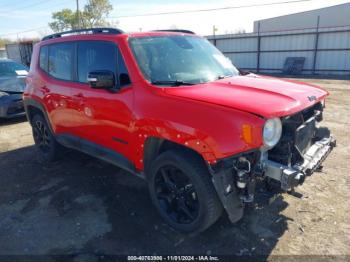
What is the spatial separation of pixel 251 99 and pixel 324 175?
7.69ft

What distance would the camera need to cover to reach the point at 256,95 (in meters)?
2.97

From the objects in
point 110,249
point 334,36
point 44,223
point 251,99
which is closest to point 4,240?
point 44,223

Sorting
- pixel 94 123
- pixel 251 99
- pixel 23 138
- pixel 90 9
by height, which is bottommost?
pixel 23 138

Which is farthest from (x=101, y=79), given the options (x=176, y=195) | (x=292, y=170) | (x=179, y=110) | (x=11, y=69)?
(x=11, y=69)

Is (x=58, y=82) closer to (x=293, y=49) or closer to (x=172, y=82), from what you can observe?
(x=172, y=82)

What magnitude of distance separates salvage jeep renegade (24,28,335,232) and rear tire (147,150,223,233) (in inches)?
0.4

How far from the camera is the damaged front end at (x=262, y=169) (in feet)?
8.84

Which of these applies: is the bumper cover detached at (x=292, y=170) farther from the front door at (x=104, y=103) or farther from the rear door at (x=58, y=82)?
the rear door at (x=58, y=82)

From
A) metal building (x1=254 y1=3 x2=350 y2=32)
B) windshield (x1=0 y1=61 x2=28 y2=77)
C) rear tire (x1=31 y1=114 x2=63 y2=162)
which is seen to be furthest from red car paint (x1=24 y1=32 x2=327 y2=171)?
metal building (x1=254 y1=3 x2=350 y2=32)

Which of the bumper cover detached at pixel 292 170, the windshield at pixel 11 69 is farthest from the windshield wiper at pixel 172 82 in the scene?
the windshield at pixel 11 69

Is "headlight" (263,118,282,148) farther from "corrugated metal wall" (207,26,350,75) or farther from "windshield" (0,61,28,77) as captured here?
"corrugated metal wall" (207,26,350,75)

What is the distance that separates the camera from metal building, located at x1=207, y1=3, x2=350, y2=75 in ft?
55.5

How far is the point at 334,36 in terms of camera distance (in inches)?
667

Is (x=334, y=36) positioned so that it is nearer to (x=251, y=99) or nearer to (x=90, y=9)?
(x=251, y=99)
